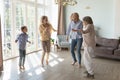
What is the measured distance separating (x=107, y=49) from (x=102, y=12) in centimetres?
255

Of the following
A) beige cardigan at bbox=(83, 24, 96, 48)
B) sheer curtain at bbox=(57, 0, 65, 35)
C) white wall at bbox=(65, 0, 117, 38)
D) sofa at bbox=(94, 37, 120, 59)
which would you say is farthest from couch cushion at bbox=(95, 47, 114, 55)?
sheer curtain at bbox=(57, 0, 65, 35)

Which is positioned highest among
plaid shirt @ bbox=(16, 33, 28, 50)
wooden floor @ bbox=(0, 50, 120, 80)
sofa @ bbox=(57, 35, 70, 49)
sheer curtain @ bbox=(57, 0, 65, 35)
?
sheer curtain @ bbox=(57, 0, 65, 35)

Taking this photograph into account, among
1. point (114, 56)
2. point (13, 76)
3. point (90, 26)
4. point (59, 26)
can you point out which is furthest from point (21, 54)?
point (59, 26)

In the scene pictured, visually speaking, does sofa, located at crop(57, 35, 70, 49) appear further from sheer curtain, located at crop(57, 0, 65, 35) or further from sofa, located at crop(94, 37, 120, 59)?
sofa, located at crop(94, 37, 120, 59)

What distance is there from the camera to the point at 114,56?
6.48 metres

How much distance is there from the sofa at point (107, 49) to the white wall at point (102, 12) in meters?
1.20

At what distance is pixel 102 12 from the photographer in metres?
8.54

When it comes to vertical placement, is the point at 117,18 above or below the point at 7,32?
above

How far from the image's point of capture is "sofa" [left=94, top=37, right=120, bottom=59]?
6.49 m

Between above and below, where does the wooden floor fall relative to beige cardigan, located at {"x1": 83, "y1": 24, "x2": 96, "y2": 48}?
below

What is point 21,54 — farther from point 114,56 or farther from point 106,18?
point 106,18

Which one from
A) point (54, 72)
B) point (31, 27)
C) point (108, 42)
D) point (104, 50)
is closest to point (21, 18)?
point (31, 27)

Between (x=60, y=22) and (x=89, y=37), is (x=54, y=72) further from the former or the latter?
(x=60, y=22)

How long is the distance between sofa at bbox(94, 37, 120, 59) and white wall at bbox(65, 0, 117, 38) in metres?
1.20
